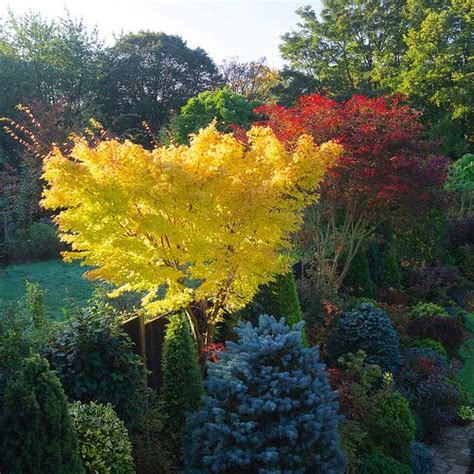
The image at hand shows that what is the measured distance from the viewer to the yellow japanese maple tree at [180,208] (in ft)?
19.6

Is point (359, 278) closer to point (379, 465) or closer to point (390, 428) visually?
point (390, 428)

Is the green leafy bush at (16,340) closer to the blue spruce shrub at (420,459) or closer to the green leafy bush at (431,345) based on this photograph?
the blue spruce shrub at (420,459)

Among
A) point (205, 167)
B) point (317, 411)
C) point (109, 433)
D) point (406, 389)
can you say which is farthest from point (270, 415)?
point (406, 389)

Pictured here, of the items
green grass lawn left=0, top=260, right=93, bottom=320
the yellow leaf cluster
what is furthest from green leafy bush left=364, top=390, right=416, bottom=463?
green grass lawn left=0, top=260, right=93, bottom=320

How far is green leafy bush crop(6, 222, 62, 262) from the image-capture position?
595 inches

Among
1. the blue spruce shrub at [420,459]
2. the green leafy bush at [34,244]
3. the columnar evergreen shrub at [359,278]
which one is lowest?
the blue spruce shrub at [420,459]

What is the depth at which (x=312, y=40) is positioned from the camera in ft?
103

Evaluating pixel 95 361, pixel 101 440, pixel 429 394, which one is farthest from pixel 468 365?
pixel 101 440

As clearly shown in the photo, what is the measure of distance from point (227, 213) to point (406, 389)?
446 centimetres

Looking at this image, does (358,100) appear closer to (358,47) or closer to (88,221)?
(88,221)

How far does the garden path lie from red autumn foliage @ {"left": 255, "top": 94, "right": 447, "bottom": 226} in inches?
170

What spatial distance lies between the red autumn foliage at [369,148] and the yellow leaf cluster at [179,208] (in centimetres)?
371

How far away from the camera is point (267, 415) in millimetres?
5203

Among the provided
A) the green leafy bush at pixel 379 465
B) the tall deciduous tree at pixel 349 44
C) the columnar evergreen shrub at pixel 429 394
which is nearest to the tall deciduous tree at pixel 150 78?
the tall deciduous tree at pixel 349 44
